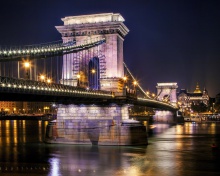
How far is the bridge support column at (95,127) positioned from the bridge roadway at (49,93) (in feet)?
4.22

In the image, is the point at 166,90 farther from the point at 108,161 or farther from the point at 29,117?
the point at 108,161

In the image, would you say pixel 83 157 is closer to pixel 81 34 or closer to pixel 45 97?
pixel 45 97

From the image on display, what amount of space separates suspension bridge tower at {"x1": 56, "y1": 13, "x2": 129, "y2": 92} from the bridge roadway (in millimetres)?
3405

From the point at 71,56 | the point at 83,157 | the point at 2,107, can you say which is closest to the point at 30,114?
the point at 2,107

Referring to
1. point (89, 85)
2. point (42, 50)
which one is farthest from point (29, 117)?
point (42, 50)

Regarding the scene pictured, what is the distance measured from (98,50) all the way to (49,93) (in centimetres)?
1637

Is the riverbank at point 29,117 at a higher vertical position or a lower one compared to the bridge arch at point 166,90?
lower

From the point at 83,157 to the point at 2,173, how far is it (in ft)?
30.4

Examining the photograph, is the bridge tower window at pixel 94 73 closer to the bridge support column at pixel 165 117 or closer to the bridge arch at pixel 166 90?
the bridge support column at pixel 165 117

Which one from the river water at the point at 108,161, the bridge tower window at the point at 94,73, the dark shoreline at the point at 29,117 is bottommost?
the river water at the point at 108,161

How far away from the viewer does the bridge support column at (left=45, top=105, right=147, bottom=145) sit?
4175 centimetres

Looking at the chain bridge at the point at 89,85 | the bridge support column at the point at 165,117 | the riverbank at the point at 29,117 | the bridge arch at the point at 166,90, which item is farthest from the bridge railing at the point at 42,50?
the riverbank at the point at 29,117

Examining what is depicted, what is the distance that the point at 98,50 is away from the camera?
4762 cm

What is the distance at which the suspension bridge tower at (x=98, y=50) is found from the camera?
46.7 m
